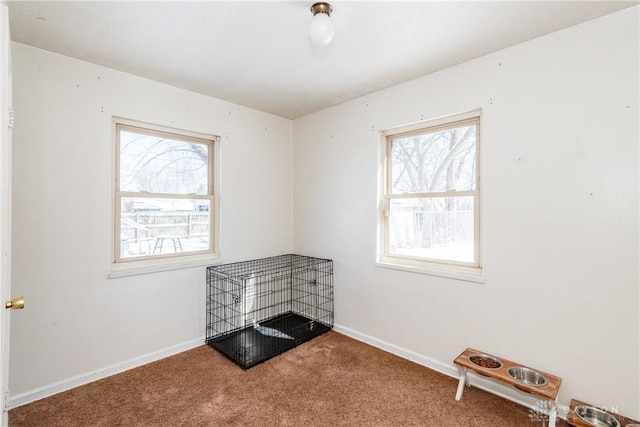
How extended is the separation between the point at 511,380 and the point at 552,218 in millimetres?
1032

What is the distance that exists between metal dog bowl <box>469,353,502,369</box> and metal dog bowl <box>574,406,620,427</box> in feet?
1.41

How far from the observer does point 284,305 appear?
3.72 meters

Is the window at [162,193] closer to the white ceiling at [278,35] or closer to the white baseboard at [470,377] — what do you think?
the white ceiling at [278,35]

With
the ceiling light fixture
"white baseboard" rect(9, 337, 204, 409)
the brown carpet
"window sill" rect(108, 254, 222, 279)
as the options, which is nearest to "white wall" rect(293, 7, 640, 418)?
the brown carpet

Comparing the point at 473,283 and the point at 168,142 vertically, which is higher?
the point at 168,142

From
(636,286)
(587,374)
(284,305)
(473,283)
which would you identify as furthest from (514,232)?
(284,305)

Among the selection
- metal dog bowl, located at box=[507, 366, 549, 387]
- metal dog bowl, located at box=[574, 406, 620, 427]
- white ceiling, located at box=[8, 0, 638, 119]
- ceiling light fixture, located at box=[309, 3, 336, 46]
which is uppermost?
white ceiling, located at box=[8, 0, 638, 119]

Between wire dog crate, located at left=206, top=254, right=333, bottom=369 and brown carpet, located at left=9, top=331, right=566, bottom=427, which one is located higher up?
wire dog crate, located at left=206, top=254, right=333, bottom=369

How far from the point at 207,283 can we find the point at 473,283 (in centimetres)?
235

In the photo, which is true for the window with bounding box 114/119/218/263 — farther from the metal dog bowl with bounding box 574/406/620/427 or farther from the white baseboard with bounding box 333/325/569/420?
the metal dog bowl with bounding box 574/406/620/427

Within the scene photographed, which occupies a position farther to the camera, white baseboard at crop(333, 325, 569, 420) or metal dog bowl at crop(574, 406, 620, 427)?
white baseboard at crop(333, 325, 569, 420)

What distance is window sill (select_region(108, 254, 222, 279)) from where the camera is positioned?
2.49 m

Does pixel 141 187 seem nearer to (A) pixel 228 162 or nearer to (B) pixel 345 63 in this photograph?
(A) pixel 228 162

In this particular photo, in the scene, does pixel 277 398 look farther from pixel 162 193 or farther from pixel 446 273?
pixel 162 193
